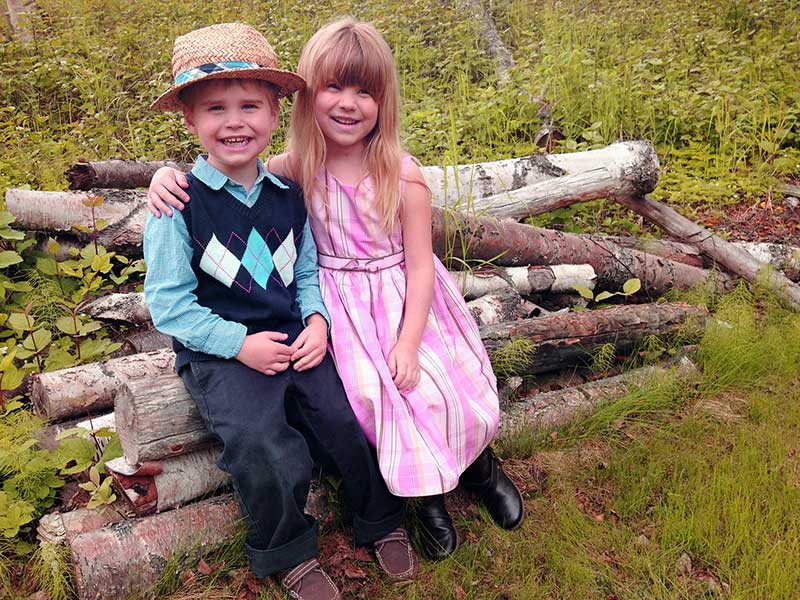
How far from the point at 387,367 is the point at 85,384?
4.69 feet

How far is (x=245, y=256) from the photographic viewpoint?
251cm

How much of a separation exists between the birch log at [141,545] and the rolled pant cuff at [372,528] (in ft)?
1.50

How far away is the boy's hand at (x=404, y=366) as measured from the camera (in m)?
2.67

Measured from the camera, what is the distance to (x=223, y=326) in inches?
95.0

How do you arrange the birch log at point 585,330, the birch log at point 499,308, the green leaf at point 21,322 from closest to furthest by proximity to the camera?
the green leaf at point 21,322
the birch log at point 585,330
the birch log at point 499,308

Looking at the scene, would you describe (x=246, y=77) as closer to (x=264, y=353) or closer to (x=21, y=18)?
(x=264, y=353)

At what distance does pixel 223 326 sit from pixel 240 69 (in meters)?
0.87

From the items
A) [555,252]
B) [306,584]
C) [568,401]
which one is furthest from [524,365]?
[306,584]

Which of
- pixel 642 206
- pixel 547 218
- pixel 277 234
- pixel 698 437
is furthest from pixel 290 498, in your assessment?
pixel 642 206

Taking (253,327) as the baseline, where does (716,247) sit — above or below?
below

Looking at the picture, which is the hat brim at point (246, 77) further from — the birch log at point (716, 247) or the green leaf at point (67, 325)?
the birch log at point (716, 247)

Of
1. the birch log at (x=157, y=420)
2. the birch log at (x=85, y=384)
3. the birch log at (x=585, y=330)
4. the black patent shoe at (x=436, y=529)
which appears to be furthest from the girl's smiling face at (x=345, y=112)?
the black patent shoe at (x=436, y=529)

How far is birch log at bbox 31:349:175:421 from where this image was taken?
3045 mm

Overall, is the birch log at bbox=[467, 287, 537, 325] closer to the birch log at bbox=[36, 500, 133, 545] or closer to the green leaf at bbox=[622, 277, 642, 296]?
the green leaf at bbox=[622, 277, 642, 296]
